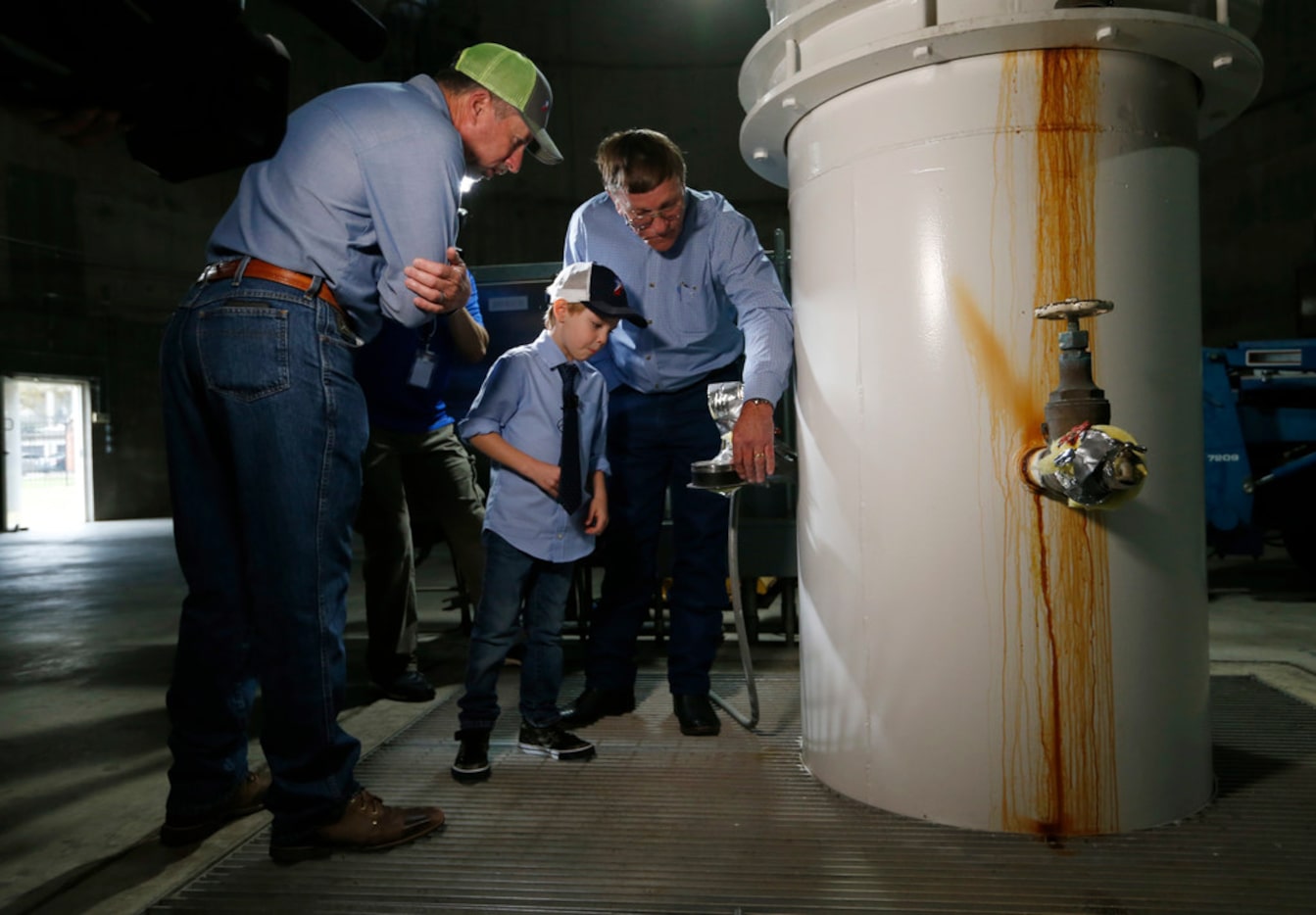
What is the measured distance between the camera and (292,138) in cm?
160

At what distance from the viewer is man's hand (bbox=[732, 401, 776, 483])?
200 cm

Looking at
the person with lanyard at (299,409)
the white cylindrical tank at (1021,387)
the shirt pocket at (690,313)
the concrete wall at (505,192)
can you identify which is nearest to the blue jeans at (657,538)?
the shirt pocket at (690,313)

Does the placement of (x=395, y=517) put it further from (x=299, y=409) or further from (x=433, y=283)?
(x=433, y=283)

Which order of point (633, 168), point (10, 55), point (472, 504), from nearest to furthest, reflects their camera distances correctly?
point (10, 55)
point (633, 168)
point (472, 504)

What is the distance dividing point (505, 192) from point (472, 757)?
10.5 meters

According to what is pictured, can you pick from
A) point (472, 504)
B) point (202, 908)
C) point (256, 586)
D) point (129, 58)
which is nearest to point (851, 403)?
point (256, 586)

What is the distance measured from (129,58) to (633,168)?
148cm

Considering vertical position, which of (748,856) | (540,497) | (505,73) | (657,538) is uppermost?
(505,73)

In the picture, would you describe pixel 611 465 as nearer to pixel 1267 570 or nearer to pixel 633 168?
pixel 633 168

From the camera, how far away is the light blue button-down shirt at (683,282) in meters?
2.32

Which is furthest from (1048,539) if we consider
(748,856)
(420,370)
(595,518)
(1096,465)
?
(420,370)

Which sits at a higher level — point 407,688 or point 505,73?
point 505,73

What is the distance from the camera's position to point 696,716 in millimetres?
2285

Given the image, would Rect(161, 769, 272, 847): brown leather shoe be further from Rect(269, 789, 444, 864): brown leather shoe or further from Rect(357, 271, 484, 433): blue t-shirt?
Rect(357, 271, 484, 433): blue t-shirt
